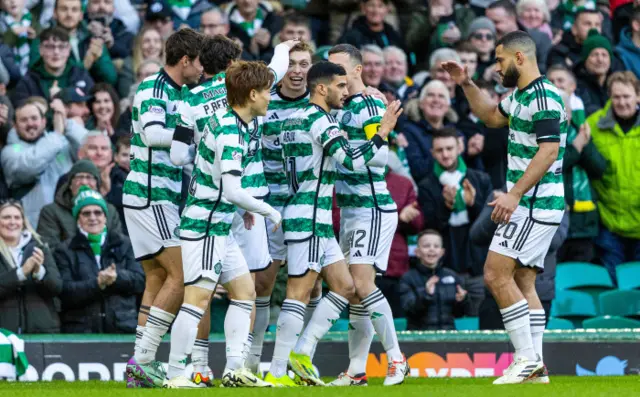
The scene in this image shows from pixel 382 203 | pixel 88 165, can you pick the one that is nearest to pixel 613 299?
pixel 382 203

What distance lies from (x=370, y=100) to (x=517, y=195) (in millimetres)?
1650

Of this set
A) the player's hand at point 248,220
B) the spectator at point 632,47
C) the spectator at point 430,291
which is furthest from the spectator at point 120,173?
the spectator at point 632,47

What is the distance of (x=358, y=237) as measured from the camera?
1131 centimetres

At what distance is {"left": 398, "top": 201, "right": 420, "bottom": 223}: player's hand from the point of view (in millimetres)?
14680

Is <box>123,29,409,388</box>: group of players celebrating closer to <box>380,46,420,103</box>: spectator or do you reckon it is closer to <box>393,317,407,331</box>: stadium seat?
<box>393,317,407,331</box>: stadium seat

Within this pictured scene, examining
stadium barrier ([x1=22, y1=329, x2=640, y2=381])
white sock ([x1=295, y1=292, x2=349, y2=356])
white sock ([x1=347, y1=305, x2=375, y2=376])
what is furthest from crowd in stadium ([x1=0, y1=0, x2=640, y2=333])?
white sock ([x1=295, y1=292, x2=349, y2=356])

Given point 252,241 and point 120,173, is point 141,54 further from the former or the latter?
point 252,241

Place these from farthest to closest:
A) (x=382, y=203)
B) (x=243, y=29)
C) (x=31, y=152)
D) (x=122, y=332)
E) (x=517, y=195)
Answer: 1. (x=243, y=29)
2. (x=31, y=152)
3. (x=122, y=332)
4. (x=382, y=203)
5. (x=517, y=195)

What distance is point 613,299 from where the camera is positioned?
15.1 metres

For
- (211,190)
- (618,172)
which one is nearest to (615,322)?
(618,172)

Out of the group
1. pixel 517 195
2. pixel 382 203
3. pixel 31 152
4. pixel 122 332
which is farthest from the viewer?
pixel 31 152

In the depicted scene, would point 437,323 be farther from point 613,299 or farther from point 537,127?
point 537,127

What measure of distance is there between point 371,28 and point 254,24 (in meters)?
1.60

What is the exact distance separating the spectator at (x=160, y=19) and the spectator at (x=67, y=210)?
3740 millimetres
